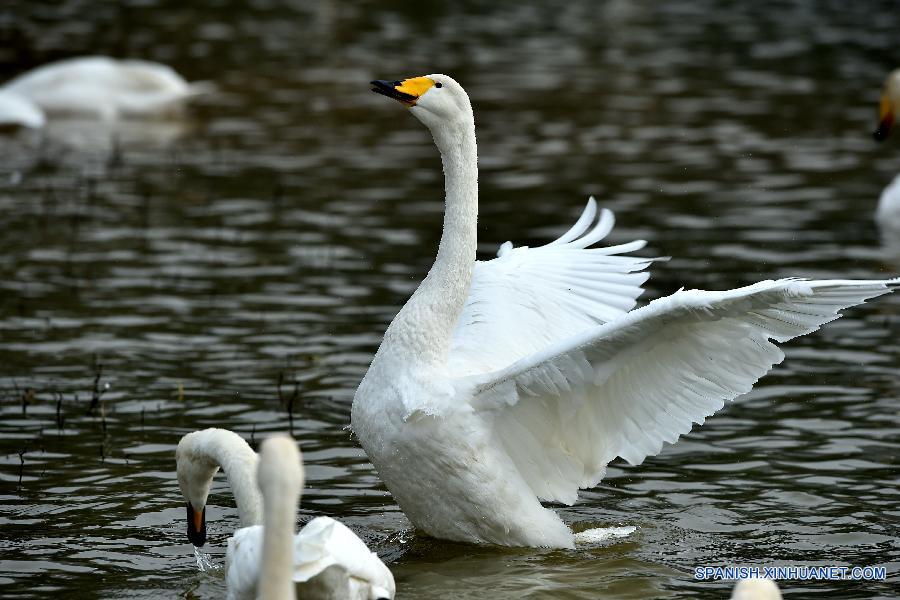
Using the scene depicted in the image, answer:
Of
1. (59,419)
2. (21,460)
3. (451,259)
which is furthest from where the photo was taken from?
(59,419)

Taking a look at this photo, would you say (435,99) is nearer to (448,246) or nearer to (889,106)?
(448,246)

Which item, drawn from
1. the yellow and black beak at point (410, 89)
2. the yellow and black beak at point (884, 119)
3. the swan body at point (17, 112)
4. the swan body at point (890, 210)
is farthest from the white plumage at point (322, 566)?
the swan body at point (17, 112)

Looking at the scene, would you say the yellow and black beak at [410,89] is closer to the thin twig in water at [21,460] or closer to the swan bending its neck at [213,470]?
the swan bending its neck at [213,470]

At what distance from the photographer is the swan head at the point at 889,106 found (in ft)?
55.1

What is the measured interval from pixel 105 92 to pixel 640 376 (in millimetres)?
14772

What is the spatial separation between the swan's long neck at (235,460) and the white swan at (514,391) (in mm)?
707

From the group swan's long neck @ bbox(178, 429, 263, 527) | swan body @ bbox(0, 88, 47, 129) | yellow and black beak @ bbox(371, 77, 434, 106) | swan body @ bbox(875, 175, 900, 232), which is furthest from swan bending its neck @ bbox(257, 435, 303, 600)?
swan body @ bbox(0, 88, 47, 129)

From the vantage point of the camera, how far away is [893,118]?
679 inches

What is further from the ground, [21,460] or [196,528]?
[21,460]

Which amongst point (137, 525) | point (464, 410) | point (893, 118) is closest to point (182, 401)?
point (137, 525)

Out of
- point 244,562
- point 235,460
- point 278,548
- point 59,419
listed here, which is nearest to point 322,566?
point 244,562

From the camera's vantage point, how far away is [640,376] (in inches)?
305

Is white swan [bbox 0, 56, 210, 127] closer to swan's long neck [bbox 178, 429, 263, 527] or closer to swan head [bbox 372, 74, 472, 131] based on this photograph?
swan head [bbox 372, 74, 472, 131]

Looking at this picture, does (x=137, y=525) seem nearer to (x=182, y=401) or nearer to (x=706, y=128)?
(x=182, y=401)
